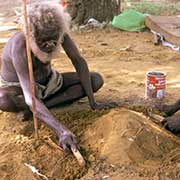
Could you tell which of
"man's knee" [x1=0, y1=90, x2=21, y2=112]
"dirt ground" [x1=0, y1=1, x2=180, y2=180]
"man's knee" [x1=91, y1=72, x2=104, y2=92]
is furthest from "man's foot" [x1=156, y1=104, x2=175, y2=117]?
"man's knee" [x1=0, y1=90, x2=21, y2=112]

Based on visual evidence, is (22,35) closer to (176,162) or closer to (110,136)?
(110,136)

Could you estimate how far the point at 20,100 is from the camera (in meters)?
4.38

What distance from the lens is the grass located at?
31.9 ft

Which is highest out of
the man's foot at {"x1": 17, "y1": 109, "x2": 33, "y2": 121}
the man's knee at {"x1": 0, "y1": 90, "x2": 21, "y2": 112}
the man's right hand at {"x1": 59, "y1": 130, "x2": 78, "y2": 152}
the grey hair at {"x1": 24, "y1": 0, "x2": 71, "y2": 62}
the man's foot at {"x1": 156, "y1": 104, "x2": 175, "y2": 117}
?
the grey hair at {"x1": 24, "y1": 0, "x2": 71, "y2": 62}

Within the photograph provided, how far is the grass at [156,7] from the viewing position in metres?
9.73

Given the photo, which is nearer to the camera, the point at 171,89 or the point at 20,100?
the point at 20,100

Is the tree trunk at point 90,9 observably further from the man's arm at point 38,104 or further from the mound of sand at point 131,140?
the mound of sand at point 131,140

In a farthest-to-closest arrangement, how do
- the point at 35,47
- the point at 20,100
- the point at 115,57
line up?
the point at 115,57 → the point at 20,100 → the point at 35,47

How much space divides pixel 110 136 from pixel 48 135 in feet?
1.92

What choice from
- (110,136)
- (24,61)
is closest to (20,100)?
(24,61)

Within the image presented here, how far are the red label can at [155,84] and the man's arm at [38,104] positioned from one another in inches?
51.7

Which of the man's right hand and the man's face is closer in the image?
the man's right hand

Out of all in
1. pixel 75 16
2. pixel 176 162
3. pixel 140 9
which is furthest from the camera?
pixel 140 9

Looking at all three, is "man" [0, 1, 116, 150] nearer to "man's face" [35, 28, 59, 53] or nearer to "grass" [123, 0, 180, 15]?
"man's face" [35, 28, 59, 53]
